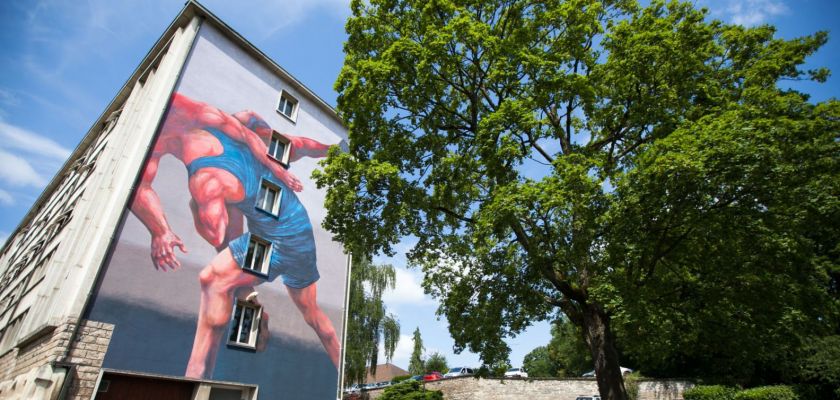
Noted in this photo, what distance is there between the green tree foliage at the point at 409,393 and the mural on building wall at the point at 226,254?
6571 millimetres

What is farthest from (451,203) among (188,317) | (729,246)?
(188,317)

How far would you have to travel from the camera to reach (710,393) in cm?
2266

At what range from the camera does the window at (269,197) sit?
1820 centimetres

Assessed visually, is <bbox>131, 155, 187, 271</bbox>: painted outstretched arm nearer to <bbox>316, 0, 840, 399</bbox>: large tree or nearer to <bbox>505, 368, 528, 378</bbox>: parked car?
<bbox>316, 0, 840, 399</bbox>: large tree

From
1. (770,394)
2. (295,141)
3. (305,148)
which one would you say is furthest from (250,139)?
(770,394)

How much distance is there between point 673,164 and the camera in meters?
8.38

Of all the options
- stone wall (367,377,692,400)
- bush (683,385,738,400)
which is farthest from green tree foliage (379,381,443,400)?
bush (683,385,738,400)

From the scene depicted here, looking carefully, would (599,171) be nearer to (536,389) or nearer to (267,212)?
(267,212)

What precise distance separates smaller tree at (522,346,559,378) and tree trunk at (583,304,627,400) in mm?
47003

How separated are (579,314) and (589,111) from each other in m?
5.91

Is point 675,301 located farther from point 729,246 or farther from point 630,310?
point 630,310

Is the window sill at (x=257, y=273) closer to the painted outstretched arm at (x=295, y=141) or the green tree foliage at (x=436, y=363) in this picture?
the painted outstretched arm at (x=295, y=141)

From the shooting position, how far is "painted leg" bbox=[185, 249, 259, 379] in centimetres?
1386

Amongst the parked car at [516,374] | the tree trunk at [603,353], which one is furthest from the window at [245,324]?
the parked car at [516,374]
